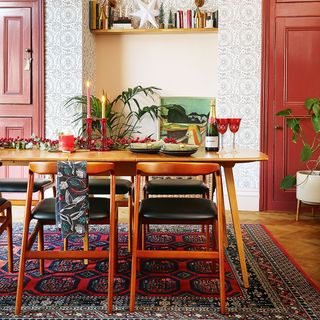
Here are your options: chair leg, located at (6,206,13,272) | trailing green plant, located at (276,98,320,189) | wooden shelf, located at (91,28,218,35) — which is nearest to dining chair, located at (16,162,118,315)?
chair leg, located at (6,206,13,272)

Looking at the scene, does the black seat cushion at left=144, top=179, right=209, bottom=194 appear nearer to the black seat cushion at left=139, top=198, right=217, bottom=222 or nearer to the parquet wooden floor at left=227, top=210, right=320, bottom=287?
the black seat cushion at left=139, top=198, right=217, bottom=222

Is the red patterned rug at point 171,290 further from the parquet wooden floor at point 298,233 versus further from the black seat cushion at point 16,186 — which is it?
the black seat cushion at point 16,186

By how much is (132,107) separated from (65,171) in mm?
3005

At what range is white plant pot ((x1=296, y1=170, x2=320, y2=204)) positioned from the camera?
4.21 m

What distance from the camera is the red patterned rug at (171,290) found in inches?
86.8

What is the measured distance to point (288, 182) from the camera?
14.5 ft

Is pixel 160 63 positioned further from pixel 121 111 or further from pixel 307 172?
pixel 307 172

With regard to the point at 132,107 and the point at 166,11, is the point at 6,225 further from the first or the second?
the point at 166,11

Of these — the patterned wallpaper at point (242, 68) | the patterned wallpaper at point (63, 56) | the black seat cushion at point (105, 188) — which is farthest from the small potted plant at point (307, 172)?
the patterned wallpaper at point (63, 56)

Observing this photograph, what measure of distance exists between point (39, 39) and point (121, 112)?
116 centimetres

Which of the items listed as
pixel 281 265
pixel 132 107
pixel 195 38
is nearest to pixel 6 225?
pixel 281 265

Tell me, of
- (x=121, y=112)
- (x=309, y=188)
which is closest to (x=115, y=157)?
(x=309, y=188)

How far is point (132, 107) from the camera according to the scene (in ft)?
16.9

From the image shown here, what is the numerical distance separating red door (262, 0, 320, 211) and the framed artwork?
Answer: 2.28 ft
